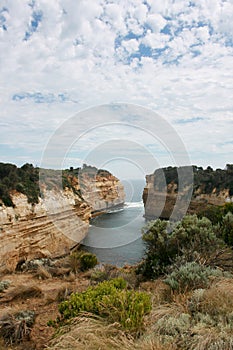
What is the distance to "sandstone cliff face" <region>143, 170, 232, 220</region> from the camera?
2825 cm

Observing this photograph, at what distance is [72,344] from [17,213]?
13.7m

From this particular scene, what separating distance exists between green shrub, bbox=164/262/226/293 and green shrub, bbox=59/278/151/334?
1.34 m

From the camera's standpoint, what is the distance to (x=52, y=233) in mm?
18734

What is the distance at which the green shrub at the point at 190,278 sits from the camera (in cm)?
453

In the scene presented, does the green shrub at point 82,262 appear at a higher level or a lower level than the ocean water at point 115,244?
higher

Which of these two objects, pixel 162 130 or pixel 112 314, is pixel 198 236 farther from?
pixel 162 130

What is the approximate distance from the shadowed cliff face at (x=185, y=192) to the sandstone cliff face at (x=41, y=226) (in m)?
8.81

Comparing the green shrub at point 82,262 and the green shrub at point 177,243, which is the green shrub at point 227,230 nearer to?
the green shrub at point 177,243

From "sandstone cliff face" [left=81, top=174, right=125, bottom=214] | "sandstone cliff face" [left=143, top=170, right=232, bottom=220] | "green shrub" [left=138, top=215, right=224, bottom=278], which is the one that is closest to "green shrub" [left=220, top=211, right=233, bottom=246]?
"green shrub" [left=138, top=215, right=224, bottom=278]

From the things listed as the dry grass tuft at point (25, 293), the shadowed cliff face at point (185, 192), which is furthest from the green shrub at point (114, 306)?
the shadowed cliff face at point (185, 192)

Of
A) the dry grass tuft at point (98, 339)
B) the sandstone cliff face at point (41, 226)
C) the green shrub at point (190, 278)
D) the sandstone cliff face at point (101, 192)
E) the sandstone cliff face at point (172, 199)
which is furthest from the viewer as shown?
the sandstone cliff face at point (101, 192)

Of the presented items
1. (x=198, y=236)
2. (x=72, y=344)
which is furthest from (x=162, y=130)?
(x=72, y=344)

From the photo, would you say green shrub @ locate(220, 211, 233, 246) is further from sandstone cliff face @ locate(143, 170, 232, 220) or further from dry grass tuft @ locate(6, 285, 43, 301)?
sandstone cliff face @ locate(143, 170, 232, 220)

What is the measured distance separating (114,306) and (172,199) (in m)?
35.7
